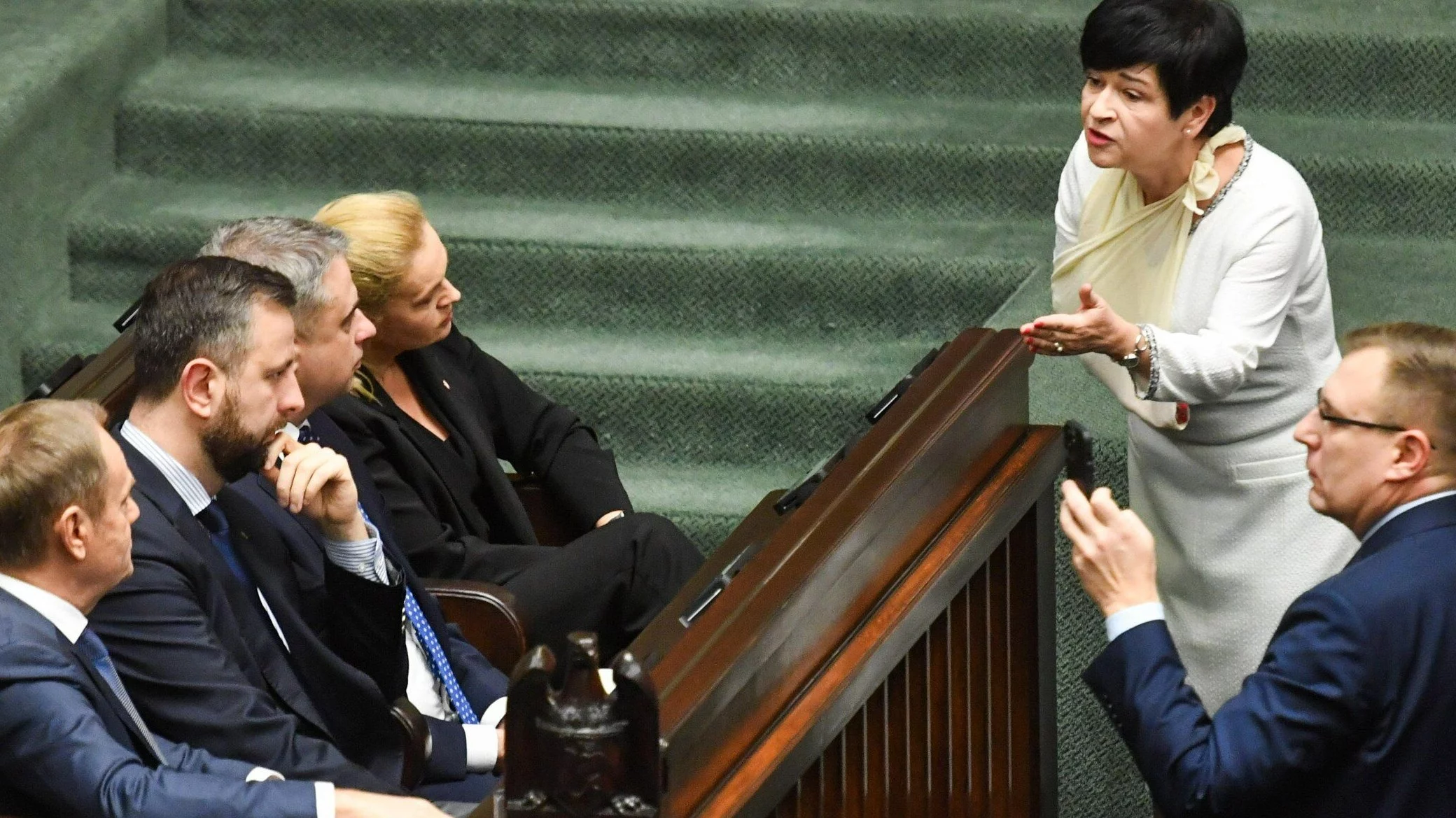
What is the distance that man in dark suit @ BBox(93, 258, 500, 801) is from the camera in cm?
227

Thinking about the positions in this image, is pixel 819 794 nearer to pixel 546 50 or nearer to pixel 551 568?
pixel 551 568

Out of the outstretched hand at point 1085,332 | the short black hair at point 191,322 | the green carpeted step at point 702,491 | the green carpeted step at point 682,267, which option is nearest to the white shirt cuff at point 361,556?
the short black hair at point 191,322

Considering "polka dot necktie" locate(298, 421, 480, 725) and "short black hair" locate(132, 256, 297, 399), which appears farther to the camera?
"polka dot necktie" locate(298, 421, 480, 725)

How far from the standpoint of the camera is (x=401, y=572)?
9.02 ft

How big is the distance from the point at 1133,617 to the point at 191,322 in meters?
1.19

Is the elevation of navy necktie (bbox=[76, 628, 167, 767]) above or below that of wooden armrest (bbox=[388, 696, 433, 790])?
above

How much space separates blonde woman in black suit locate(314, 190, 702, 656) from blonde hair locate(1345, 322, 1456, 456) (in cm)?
149

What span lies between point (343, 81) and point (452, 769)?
2346 millimetres

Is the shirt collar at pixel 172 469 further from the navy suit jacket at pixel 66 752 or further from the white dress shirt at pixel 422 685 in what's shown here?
the navy suit jacket at pixel 66 752

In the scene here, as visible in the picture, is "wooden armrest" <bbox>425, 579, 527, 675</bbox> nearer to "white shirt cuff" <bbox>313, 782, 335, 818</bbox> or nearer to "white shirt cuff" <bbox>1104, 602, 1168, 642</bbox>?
"white shirt cuff" <bbox>313, 782, 335, 818</bbox>

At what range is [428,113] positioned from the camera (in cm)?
434

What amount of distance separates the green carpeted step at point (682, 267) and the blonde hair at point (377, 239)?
96 centimetres

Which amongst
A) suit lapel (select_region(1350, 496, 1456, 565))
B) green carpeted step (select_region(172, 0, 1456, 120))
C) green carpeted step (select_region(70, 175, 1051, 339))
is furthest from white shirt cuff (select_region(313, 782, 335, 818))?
green carpeted step (select_region(172, 0, 1456, 120))

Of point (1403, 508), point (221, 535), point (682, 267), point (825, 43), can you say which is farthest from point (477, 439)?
point (1403, 508)
